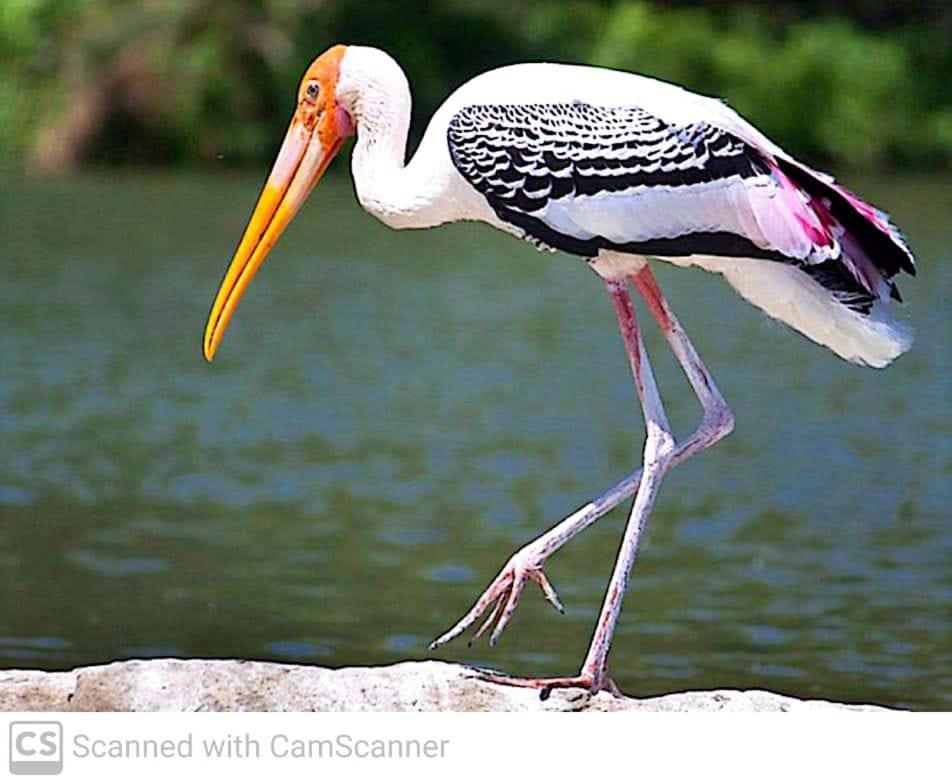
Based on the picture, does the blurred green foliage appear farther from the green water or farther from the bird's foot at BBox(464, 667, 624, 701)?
the bird's foot at BBox(464, 667, 624, 701)

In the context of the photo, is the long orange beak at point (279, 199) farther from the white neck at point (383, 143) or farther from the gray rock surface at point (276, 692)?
the gray rock surface at point (276, 692)

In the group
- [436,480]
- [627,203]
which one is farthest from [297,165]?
[436,480]

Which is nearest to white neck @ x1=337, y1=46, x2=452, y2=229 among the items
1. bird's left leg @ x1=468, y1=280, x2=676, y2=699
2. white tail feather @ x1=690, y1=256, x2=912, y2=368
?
bird's left leg @ x1=468, y1=280, x2=676, y2=699

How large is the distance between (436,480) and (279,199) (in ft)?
23.1

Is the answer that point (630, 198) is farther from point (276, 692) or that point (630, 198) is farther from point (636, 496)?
point (276, 692)

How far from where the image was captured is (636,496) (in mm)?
7648

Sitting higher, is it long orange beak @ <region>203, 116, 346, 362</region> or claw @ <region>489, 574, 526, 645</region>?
long orange beak @ <region>203, 116, 346, 362</region>

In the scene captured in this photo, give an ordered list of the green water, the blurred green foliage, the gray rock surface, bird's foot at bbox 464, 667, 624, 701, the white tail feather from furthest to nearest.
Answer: the blurred green foliage → the green water → the white tail feather → bird's foot at bbox 464, 667, 624, 701 → the gray rock surface

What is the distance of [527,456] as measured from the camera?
15.7 meters

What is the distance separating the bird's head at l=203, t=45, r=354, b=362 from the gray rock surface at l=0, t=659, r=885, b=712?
127 cm

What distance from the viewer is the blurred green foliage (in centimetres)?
3834

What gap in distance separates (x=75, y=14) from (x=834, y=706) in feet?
112

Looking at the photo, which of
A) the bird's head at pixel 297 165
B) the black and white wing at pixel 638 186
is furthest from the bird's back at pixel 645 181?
the bird's head at pixel 297 165

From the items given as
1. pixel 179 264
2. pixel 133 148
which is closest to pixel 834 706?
pixel 179 264
